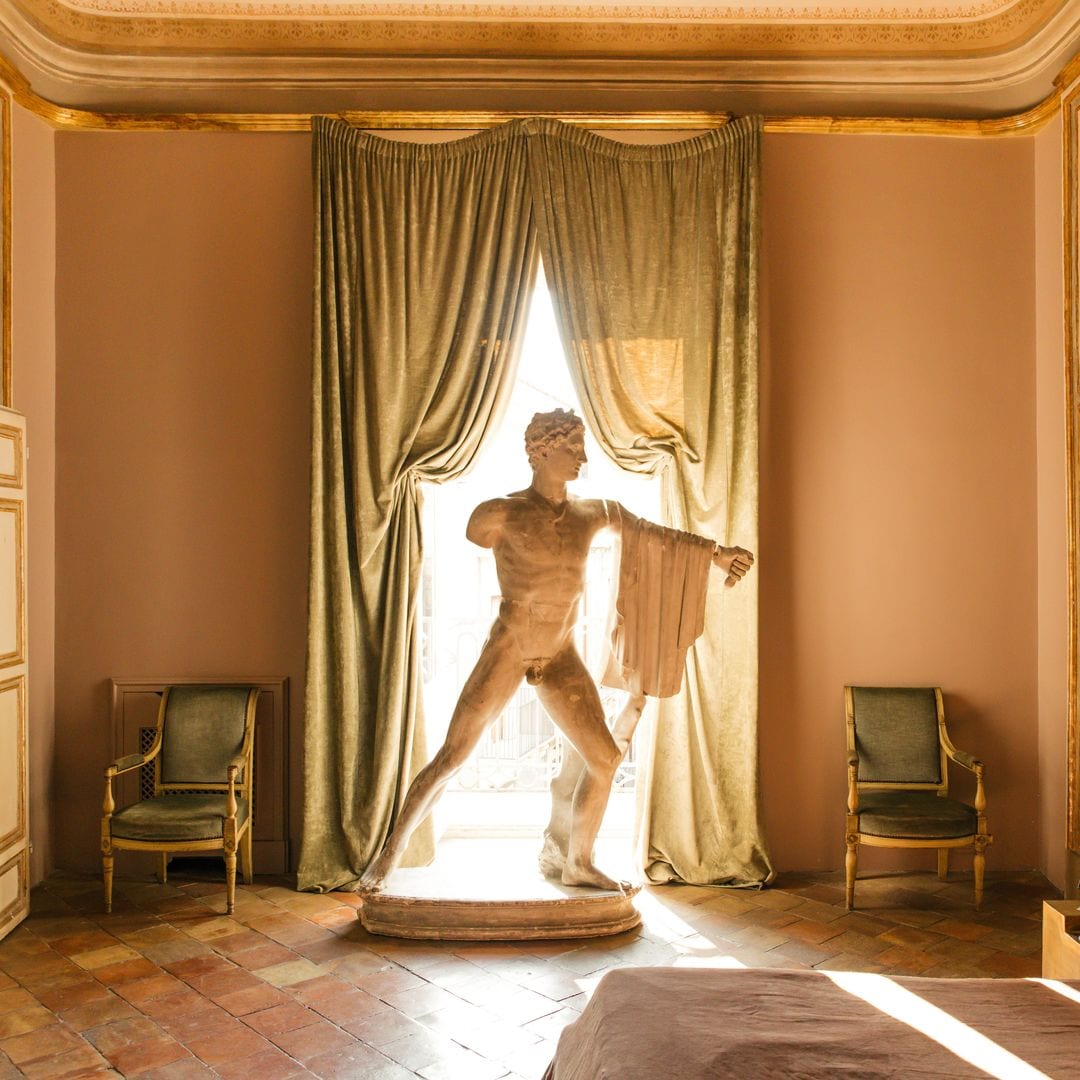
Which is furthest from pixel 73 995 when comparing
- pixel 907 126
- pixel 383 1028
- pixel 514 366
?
pixel 907 126

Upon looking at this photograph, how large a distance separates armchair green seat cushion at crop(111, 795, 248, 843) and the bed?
94.2 inches

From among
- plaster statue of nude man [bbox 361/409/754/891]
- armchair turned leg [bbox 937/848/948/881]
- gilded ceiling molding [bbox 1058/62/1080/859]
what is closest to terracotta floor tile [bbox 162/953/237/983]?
plaster statue of nude man [bbox 361/409/754/891]

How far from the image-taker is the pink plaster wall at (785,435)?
4953 millimetres

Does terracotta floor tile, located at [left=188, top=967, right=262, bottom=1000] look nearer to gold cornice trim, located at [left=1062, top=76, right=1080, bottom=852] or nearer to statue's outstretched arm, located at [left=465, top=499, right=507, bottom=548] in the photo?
statue's outstretched arm, located at [left=465, top=499, right=507, bottom=548]

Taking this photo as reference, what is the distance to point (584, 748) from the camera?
13.6 feet

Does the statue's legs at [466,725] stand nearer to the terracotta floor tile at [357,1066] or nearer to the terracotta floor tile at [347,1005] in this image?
the terracotta floor tile at [347,1005]

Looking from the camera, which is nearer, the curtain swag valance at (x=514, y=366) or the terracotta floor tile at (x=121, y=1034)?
the terracotta floor tile at (x=121, y=1034)

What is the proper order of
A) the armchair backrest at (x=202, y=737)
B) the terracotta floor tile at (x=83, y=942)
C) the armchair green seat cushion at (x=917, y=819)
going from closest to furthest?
the terracotta floor tile at (x=83, y=942), the armchair green seat cushion at (x=917, y=819), the armchair backrest at (x=202, y=737)

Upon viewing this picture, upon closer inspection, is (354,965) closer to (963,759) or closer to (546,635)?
(546,635)

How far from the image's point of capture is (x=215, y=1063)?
3039 mm

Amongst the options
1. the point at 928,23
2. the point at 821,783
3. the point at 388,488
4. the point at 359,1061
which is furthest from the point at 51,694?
the point at 928,23

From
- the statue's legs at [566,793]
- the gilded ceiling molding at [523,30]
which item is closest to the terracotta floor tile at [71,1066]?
→ the statue's legs at [566,793]

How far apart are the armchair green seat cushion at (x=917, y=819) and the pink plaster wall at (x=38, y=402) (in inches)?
148

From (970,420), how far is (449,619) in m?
2.83
